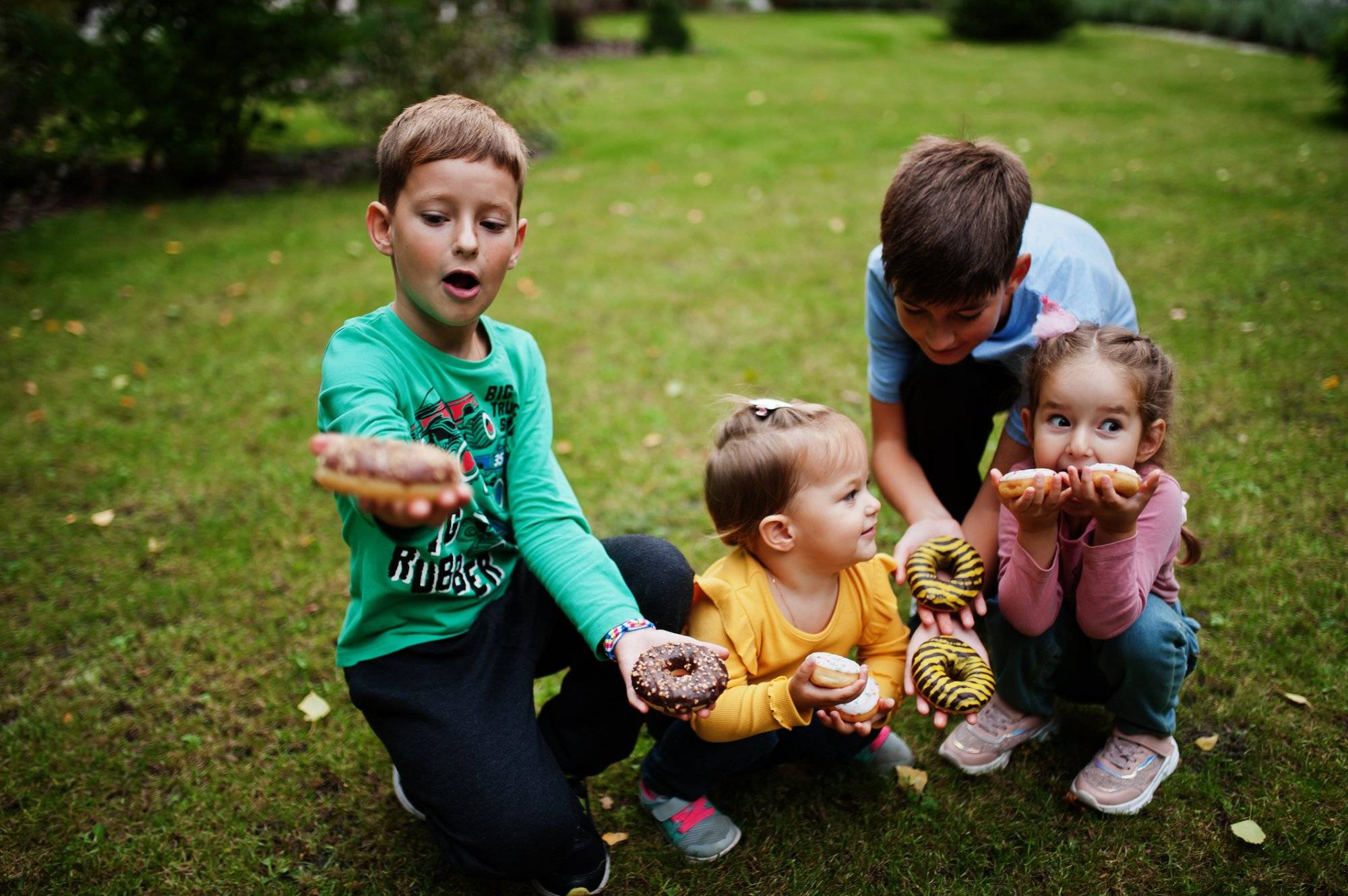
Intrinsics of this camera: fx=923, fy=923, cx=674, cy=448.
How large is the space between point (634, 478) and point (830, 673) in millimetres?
2111

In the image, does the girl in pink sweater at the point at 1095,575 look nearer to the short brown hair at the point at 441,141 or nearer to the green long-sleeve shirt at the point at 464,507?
the green long-sleeve shirt at the point at 464,507

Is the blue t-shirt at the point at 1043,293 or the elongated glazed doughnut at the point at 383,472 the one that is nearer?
the elongated glazed doughnut at the point at 383,472

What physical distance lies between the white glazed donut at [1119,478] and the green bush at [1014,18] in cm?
1558

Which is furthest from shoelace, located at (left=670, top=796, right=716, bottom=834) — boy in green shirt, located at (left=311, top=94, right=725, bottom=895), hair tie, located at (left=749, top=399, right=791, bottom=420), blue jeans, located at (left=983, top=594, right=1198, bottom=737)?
hair tie, located at (left=749, top=399, right=791, bottom=420)

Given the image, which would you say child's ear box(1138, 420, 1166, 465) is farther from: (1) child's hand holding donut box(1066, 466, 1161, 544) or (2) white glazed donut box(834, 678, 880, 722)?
(2) white glazed donut box(834, 678, 880, 722)

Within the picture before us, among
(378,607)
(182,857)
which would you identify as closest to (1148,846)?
(378,607)

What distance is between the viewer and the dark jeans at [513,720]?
202cm

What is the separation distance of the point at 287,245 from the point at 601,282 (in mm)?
2656

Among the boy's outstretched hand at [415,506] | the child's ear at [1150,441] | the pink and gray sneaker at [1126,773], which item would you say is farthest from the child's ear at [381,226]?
the pink and gray sneaker at [1126,773]

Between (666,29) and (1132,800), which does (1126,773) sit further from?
(666,29)

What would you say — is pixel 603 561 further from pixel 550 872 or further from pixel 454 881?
pixel 454 881

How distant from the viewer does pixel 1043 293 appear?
2539 millimetres

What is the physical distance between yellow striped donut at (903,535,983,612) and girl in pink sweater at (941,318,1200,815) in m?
0.08

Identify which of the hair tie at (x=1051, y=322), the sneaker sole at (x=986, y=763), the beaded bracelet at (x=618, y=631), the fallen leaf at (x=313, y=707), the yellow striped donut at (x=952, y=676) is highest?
the hair tie at (x=1051, y=322)
